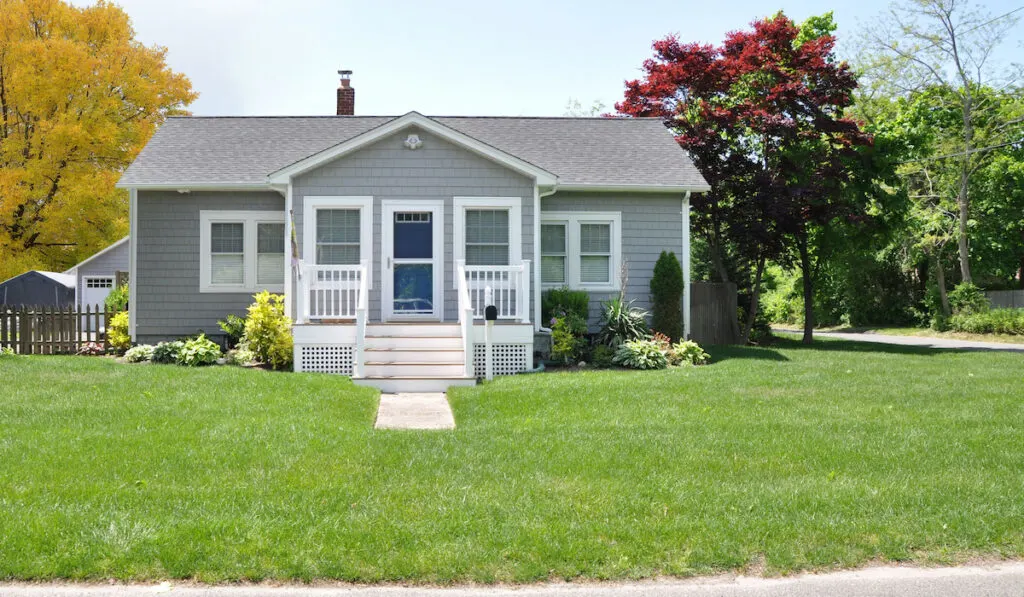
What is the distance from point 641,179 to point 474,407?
7.40 meters

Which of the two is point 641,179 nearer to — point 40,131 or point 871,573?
point 871,573

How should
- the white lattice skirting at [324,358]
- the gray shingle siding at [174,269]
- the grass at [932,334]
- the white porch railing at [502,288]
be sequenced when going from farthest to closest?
1. the grass at [932,334]
2. the gray shingle siding at [174,269]
3. the white porch railing at [502,288]
4. the white lattice skirting at [324,358]

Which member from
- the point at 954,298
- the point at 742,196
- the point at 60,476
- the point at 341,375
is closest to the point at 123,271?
the point at 341,375

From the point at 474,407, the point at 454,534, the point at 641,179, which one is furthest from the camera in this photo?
the point at 641,179

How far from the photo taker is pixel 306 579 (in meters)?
4.04

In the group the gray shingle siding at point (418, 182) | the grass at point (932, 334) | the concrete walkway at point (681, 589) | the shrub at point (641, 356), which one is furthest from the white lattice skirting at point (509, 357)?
the grass at point (932, 334)

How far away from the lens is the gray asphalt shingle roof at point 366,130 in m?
14.7

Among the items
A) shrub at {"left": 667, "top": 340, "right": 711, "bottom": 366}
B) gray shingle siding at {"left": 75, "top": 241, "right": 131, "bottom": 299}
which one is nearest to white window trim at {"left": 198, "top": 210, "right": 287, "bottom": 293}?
shrub at {"left": 667, "top": 340, "right": 711, "bottom": 366}

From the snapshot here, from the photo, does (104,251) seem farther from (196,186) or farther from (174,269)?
(196,186)

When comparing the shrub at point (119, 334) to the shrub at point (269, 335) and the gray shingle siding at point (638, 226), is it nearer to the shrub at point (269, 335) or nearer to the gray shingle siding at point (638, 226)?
the shrub at point (269, 335)

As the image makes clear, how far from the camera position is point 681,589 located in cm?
398

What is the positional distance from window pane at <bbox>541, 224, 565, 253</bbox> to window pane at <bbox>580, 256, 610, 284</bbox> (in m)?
0.52

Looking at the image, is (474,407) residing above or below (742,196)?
below

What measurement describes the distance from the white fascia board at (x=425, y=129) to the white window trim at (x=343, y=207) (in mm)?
603
